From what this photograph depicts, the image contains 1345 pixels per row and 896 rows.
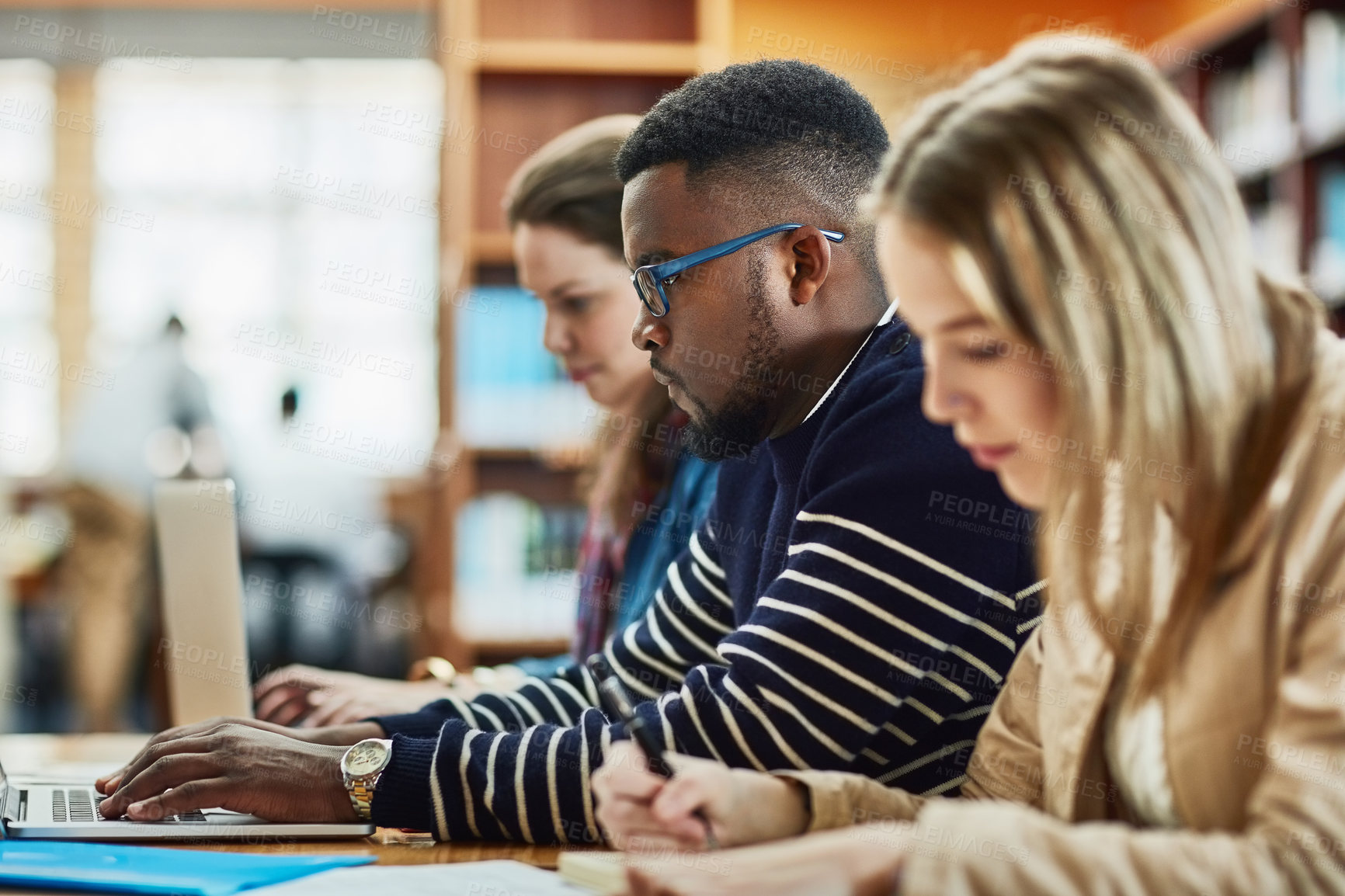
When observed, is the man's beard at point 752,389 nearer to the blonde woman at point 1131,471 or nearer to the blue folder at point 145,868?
the blonde woman at point 1131,471

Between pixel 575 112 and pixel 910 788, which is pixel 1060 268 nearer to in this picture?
pixel 910 788

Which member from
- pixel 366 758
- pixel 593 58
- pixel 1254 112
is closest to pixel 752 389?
pixel 366 758

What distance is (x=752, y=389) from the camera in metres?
1.24

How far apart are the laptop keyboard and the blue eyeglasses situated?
0.59 m

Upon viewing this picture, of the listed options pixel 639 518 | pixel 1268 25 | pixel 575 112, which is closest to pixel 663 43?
pixel 575 112

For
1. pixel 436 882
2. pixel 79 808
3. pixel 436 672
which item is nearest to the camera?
pixel 436 882

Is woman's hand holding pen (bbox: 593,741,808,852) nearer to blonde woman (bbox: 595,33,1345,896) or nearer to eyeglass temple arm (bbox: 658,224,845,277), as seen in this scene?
blonde woman (bbox: 595,33,1345,896)

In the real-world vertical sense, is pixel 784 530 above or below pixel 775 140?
below

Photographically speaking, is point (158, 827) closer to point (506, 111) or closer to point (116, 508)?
point (506, 111)

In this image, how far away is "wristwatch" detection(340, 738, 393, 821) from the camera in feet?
3.59

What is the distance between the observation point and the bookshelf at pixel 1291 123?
313 cm

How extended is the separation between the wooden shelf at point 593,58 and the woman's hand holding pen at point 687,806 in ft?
8.73

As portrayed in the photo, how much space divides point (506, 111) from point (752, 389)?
232 centimetres

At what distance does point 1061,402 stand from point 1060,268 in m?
0.08
